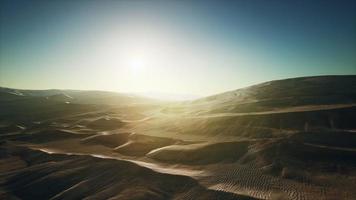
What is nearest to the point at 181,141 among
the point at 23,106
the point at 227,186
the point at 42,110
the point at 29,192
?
the point at 227,186

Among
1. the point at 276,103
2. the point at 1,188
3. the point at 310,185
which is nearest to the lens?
the point at 310,185

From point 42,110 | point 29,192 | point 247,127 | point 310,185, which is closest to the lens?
point 310,185

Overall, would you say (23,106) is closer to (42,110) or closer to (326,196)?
(42,110)

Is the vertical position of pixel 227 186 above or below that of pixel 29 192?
above

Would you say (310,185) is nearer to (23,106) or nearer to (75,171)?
(75,171)

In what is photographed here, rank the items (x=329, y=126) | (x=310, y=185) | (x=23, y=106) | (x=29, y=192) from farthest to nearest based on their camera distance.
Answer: (x=23, y=106)
(x=329, y=126)
(x=29, y=192)
(x=310, y=185)

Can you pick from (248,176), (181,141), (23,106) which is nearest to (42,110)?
(23,106)

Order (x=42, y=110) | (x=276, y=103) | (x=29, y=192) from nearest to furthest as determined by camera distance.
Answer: (x=29, y=192)
(x=276, y=103)
(x=42, y=110)

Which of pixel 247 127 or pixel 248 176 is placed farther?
pixel 247 127

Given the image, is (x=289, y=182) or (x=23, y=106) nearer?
(x=289, y=182)
